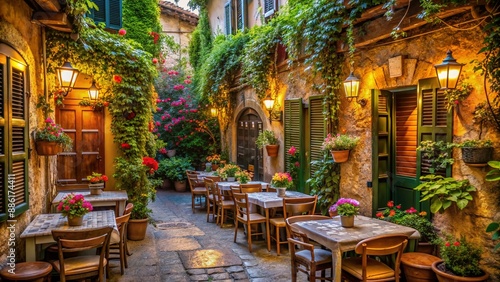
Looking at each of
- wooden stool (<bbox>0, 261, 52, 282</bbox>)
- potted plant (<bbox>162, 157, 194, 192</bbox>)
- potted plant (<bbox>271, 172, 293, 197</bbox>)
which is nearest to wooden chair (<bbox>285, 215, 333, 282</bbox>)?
potted plant (<bbox>271, 172, 293, 197</bbox>)

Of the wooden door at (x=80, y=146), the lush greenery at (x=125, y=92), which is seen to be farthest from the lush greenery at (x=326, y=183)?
the wooden door at (x=80, y=146)

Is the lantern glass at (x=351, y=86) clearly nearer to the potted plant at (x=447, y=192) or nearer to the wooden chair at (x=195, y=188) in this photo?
the potted plant at (x=447, y=192)

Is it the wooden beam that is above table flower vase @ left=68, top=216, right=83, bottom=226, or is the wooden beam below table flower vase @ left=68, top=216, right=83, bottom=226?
above

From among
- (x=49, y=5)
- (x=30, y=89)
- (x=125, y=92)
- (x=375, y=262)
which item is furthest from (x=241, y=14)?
(x=375, y=262)

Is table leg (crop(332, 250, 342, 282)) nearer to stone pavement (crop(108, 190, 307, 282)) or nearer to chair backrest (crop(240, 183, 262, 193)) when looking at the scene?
stone pavement (crop(108, 190, 307, 282))

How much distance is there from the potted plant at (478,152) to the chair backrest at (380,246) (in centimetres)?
109

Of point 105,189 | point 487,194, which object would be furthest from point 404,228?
point 105,189

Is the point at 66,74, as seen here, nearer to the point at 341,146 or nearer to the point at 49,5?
the point at 49,5

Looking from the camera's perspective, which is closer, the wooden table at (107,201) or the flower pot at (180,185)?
the wooden table at (107,201)

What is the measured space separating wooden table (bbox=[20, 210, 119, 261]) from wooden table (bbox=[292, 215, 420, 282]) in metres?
2.28

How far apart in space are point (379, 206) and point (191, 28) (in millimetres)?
13002

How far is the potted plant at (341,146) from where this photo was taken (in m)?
6.12

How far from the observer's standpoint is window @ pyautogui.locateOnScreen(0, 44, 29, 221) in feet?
13.3

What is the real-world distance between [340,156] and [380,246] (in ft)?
7.80
